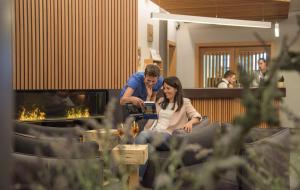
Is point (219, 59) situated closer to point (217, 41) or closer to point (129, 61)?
point (217, 41)

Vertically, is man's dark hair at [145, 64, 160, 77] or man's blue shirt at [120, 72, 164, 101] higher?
man's dark hair at [145, 64, 160, 77]

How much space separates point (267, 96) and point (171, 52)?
37.5 feet

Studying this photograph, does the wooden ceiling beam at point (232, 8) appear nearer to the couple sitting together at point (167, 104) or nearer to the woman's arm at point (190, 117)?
the couple sitting together at point (167, 104)

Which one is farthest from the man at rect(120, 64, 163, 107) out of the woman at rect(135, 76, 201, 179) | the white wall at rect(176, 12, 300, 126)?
the white wall at rect(176, 12, 300, 126)

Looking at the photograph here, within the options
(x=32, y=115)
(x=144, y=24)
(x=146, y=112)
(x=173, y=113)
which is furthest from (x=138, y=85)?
(x=144, y=24)

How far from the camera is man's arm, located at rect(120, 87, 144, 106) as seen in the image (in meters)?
4.95

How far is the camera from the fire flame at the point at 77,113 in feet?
23.4

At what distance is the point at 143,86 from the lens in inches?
213

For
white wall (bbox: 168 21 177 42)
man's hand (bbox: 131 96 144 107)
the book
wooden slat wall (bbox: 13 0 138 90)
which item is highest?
white wall (bbox: 168 21 177 42)

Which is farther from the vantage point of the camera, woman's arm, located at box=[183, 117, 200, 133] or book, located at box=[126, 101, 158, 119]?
woman's arm, located at box=[183, 117, 200, 133]

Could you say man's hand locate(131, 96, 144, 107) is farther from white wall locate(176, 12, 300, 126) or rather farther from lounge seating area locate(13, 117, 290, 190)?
white wall locate(176, 12, 300, 126)

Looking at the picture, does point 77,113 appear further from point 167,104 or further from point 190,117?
point 190,117

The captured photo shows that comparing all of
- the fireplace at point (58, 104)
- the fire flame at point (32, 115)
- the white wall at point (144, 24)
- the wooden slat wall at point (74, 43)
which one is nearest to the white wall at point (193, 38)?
the white wall at point (144, 24)

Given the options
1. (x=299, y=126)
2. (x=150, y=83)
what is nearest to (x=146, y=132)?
(x=150, y=83)
